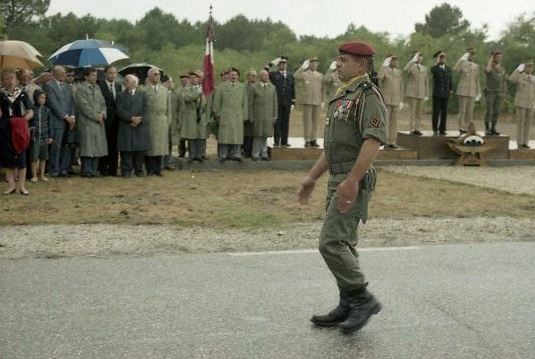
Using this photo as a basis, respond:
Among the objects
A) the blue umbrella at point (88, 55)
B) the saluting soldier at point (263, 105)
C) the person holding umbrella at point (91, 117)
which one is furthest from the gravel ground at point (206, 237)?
the saluting soldier at point (263, 105)

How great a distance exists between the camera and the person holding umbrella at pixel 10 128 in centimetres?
1141

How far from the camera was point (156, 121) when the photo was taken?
577 inches

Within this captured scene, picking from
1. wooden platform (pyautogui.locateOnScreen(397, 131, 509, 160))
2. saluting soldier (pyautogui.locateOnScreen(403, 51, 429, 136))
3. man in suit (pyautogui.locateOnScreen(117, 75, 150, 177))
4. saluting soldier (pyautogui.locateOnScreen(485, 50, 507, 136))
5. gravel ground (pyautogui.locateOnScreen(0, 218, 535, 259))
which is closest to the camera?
gravel ground (pyautogui.locateOnScreen(0, 218, 535, 259))

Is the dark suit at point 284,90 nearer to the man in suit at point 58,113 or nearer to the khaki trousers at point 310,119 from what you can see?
the khaki trousers at point 310,119

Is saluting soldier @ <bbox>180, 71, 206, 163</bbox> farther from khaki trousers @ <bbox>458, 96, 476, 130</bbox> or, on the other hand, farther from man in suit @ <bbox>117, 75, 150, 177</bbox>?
khaki trousers @ <bbox>458, 96, 476, 130</bbox>

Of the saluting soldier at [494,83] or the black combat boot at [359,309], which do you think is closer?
the black combat boot at [359,309]

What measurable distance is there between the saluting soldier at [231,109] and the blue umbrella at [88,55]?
2172 millimetres

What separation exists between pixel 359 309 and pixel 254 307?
2.79 feet

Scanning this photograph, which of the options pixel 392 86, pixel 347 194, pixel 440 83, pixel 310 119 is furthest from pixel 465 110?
pixel 347 194

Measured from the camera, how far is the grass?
9.80m

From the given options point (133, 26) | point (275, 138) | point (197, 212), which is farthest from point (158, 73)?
point (133, 26)

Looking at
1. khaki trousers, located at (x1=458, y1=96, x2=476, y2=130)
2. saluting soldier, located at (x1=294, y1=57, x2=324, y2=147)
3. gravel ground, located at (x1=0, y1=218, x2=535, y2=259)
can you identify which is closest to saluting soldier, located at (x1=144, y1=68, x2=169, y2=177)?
saluting soldier, located at (x1=294, y1=57, x2=324, y2=147)

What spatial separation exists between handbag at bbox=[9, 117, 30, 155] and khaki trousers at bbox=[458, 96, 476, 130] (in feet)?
35.5

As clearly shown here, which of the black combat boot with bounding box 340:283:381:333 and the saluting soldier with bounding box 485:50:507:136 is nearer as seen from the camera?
the black combat boot with bounding box 340:283:381:333
